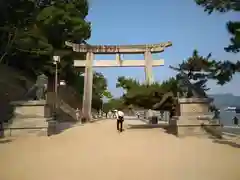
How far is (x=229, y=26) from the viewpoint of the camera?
34.0 feet

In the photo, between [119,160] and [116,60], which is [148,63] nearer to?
[116,60]

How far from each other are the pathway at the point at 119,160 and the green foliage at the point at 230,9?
11.5 ft

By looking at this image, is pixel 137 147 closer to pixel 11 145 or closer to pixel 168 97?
pixel 11 145

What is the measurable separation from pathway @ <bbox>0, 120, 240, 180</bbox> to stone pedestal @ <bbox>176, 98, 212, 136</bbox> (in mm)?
1705

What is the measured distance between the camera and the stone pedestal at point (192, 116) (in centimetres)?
1298

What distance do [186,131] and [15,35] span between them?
9957 mm

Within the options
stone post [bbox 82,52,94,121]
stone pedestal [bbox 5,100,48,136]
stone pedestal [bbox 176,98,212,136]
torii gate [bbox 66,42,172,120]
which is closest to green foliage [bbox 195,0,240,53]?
stone pedestal [bbox 176,98,212,136]

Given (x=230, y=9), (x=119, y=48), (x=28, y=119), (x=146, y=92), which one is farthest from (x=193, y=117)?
(x=119, y=48)

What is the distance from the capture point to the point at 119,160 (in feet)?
25.7

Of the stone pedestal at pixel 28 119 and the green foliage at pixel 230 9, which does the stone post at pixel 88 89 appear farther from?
the green foliage at pixel 230 9

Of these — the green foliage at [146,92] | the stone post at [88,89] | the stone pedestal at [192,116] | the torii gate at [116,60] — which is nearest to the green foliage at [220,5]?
the stone pedestal at [192,116]

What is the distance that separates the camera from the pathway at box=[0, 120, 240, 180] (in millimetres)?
6191

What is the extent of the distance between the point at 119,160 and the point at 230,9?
20.7 ft

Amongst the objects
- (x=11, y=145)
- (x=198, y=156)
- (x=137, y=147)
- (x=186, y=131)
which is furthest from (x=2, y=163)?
(x=186, y=131)
